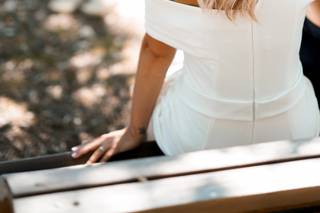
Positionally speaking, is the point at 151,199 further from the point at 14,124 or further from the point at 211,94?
the point at 14,124

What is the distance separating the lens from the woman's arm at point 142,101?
2.09 metres

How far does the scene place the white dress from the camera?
1872 millimetres

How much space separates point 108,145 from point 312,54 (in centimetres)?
79

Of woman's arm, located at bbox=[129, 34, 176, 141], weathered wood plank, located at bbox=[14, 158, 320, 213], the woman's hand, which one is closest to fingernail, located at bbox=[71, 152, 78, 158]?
the woman's hand

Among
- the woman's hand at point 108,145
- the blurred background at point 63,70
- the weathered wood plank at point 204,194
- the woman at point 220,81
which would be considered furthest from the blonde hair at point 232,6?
the blurred background at point 63,70

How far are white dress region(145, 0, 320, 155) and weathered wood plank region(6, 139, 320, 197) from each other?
0.25 m

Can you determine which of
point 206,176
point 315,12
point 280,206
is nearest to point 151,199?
point 206,176

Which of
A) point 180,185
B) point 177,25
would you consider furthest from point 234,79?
point 180,185

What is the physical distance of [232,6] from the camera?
1792 millimetres

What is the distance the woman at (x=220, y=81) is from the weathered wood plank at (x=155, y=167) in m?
0.26

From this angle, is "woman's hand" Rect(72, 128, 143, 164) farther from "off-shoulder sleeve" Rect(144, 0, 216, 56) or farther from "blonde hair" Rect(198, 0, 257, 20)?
"blonde hair" Rect(198, 0, 257, 20)

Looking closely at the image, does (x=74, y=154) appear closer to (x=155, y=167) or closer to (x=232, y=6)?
(x=155, y=167)

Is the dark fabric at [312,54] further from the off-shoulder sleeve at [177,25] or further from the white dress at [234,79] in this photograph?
the off-shoulder sleeve at [177,25]

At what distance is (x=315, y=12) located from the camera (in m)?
2.49
